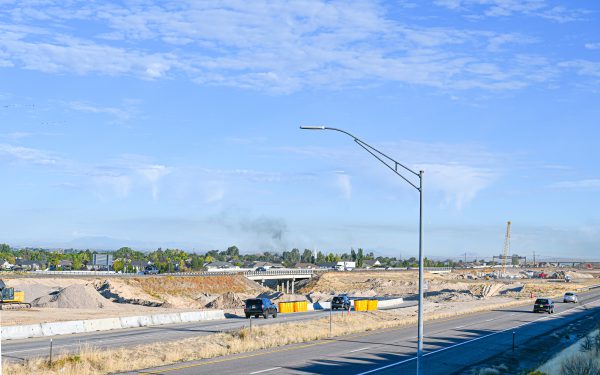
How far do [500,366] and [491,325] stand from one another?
27.1 metres

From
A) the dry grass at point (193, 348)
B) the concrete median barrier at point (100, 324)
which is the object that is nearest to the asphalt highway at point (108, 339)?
the concrete median barrier at point (100, 324)

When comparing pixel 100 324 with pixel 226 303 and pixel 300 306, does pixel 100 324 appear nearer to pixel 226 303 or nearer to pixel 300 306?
pixel 300 306

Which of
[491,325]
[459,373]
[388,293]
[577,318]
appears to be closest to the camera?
[459,373]

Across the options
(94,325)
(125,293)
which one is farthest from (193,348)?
(125,293)

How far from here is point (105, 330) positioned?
4822cm

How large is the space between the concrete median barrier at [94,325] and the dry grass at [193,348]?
954cm

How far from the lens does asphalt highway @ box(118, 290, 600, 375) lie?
100ft

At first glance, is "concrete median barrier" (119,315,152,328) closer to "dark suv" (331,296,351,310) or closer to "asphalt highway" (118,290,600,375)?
"asphalt highway" (118,290,600,375)

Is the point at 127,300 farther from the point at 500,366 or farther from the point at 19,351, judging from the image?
the point at 500,366

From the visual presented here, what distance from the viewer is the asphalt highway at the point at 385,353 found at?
100 feet

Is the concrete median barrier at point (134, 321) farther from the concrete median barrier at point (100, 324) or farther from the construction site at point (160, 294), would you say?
the construction site at point (160, 294)

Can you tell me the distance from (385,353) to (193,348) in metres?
10.2

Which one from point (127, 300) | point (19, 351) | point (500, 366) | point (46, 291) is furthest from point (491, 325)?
point (46, 291)

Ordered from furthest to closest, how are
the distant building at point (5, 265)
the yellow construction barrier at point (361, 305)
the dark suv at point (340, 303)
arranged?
1. the distant building at point (5, 265)
2. the yellow construction barrier at point (361, 305)
3. the dark suv at point (340, 303)
